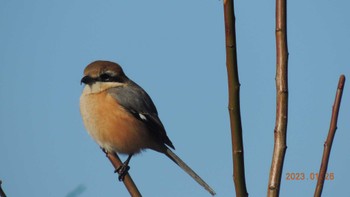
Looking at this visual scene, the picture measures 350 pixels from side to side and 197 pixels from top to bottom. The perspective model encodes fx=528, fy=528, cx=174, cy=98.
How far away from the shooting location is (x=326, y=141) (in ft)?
6.08

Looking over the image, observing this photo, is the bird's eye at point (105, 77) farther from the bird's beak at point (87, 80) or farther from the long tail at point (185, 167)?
the long tail at point (185, 167)

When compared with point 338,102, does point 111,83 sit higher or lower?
higher

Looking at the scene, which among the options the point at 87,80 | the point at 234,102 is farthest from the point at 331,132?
the point at 87,80

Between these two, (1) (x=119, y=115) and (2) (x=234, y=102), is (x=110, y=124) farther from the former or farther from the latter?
(2) (x=234, y=102)

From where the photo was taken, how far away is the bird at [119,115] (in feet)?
15.4

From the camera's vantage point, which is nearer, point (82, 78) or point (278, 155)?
point (278, 155)

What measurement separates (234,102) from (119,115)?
3.17 m

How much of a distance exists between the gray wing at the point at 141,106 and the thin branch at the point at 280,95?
314 centimetres

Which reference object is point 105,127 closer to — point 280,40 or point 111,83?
point 111,83

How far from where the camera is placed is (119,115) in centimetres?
481

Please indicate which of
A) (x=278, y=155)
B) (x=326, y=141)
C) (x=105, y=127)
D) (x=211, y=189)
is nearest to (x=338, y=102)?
(x=326, y=141)

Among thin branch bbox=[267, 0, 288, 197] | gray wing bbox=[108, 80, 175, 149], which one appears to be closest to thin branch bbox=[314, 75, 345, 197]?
thin branch bbox=[267, 0, 288, 197]

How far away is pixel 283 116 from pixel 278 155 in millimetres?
136

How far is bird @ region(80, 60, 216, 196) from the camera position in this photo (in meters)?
4.68
